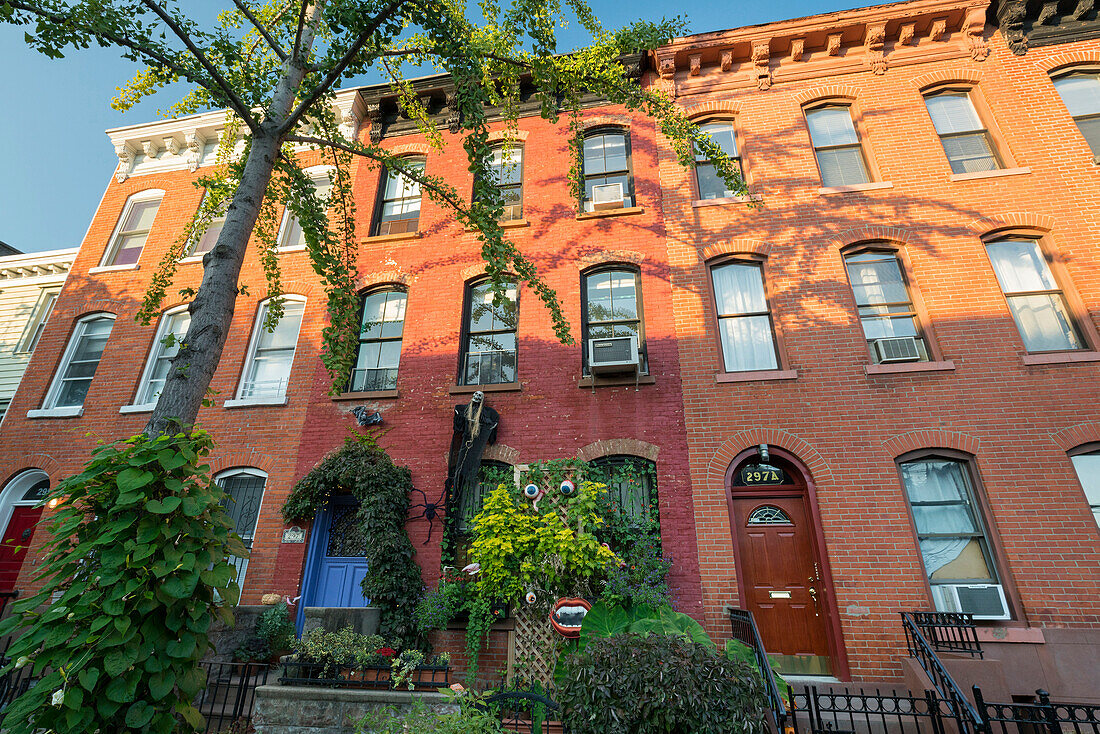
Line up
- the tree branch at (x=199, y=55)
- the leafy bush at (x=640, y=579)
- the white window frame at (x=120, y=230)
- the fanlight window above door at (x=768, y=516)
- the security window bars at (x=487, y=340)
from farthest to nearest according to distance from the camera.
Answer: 1. the white window frame at (x=120, y=230)
2. the security window bars at (x=487, y=340)
3. the fanlight window above door at (x=768, y=516)
4. the leafy bush at (x=640, y=579)
5. the tree branch at (x=199, y=55)

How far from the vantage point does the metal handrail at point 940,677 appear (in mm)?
5035

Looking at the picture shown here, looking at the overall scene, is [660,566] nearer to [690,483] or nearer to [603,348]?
[690,483]

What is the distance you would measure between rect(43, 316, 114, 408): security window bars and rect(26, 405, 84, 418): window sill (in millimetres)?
354

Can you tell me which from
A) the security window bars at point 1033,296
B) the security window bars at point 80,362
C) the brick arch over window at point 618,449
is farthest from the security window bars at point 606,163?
the security window bars at point 80,362

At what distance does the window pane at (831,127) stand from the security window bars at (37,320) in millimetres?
19640

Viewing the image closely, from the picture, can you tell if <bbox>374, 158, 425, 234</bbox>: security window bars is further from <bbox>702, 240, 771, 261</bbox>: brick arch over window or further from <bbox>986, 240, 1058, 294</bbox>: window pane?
<bbox>986, 240, 1058, 294</bbox>: window pane

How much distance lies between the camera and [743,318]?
31.7 feet

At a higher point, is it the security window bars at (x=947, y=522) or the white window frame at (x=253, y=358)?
the white window frame at (x=253, y=358)

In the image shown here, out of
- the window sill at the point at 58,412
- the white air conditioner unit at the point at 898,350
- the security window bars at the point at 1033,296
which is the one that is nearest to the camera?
the security window bars at the point at 1033,296

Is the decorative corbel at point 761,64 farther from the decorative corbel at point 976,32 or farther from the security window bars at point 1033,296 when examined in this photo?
the security window bars at point 1033,296

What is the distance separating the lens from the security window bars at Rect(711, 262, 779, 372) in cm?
936

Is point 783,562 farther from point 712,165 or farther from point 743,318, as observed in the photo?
point 712,165

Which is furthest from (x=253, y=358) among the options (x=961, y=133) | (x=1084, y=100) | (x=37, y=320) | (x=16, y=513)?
(x=1084, y=100)

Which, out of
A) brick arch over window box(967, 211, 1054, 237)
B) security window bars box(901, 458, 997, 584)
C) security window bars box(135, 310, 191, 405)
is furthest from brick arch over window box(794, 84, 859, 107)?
security window bars box(135, 310, 191, 405)
